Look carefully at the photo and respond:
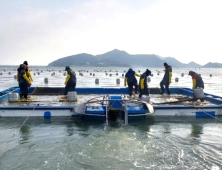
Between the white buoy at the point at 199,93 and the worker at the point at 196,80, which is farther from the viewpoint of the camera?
the worker at the point at 196,80

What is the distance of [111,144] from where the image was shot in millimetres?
6930

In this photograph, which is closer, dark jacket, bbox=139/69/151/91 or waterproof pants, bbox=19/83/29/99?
dark jacket, bbox=139/69/151/91

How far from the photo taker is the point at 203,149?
6.90 meters

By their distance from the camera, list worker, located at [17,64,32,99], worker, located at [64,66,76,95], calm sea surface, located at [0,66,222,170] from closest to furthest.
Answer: calm sea surface, located at [0,66,222,170] < worker, located at [17,64,32,99] < worker, located at [64,66,76,95]

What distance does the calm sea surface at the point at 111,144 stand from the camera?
5875 mm

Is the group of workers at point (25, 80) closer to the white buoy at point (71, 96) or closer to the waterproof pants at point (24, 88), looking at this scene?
the waterproof pants at point (24, 88)

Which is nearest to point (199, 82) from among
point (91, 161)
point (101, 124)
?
point (101, 124)

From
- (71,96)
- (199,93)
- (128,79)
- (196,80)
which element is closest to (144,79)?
(128,79)

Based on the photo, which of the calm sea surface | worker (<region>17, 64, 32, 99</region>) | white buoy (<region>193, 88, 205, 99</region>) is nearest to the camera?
the calm sea surface

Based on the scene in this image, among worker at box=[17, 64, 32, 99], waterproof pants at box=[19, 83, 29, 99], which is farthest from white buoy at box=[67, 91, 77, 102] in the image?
waterproof pants at box=[19, 83, 29, 99]

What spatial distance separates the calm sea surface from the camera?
231 inches

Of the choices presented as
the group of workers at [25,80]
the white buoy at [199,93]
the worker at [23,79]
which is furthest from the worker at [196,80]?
the worker at [23,79]

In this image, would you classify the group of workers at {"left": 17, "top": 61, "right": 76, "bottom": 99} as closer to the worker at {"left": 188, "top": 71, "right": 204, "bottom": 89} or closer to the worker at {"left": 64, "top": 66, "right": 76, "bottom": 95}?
the worker at {"left": 64, "top": 66, "right": 76, "bottom": 95}

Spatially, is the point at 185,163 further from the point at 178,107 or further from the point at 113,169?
the point at 178,107
